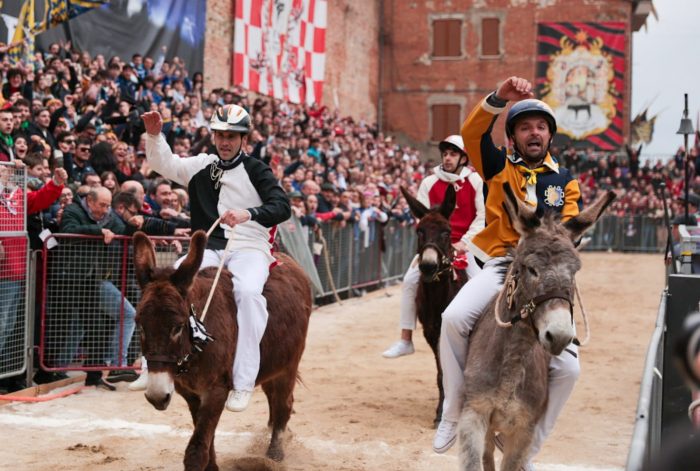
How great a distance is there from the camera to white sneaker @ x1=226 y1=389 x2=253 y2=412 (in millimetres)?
5777

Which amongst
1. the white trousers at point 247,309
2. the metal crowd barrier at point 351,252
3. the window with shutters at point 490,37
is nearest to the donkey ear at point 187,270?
the white trousers at point 247,309

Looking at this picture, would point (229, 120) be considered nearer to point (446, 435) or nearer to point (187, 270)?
point (187, 270)

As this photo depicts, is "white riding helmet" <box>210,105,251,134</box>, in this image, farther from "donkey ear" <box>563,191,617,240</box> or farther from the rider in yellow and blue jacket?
"donkey ear" <box>563,191,617,240</box>

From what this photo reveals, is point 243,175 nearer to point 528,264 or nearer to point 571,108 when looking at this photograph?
point 528,264

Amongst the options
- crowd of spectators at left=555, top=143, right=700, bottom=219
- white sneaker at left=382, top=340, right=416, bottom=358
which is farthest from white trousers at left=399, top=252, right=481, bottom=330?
crowd of spectators at left=555, top=143, right=700, bottom=219

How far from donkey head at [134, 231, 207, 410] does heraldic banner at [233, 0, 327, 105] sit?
24371 millimetres

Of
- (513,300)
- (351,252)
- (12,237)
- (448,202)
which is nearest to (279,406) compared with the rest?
(448,202)

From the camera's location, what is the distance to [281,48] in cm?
3219

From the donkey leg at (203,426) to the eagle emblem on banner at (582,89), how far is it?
41145 mm

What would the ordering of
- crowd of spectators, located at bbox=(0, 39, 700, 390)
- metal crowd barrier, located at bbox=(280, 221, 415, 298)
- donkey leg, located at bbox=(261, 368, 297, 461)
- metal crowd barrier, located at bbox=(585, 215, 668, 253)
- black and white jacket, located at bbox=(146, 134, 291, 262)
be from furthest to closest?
metal crowd barrier, located at bbox=(585, 215, 668, 253) → metal crowd barrier, located at bbox=(280, 221, 415, 298) → crowd of spectators, located at bbox=(0, 39, 700, 390) → donkey leg, located at bbox=(261, 368, 297, 461) → black and white jacket, located at bbox=(146, 134, 291, 262)

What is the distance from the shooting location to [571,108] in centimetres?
4522

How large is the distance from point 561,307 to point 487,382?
73 centimetres

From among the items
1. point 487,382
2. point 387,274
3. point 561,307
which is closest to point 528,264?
point 561,307

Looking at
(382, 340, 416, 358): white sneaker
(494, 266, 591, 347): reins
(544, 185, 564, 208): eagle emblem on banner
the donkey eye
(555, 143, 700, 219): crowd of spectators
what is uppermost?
(555, 143, 700, 219): crowd of spectators
